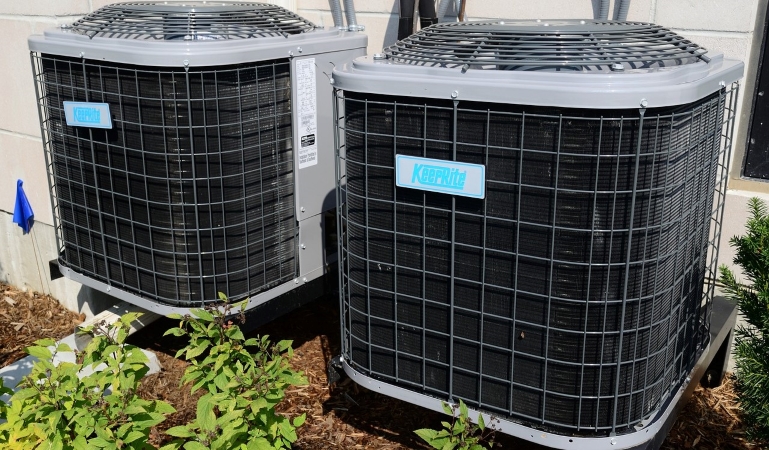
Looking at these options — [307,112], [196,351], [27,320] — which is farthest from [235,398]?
[27,320]

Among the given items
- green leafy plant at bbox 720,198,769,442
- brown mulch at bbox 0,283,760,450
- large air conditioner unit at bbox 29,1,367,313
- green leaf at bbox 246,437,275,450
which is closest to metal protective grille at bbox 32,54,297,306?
large air conditioner unit at bbox 29,1,367,313

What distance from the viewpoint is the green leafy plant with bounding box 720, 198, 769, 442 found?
2.28 m

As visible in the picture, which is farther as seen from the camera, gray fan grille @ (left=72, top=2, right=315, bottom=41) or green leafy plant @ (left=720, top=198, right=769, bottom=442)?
gray fan grille @ (left=72, top=2, right=315, bottom=41)

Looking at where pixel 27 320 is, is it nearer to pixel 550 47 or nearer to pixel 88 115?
pixel 88 115

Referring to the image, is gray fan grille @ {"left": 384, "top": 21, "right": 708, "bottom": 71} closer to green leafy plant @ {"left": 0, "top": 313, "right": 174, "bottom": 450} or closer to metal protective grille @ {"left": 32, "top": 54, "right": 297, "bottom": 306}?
metal protective grille @ {"left": 32, "top": 54, "right": 297, "bottom": 306}

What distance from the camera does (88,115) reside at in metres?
3.13

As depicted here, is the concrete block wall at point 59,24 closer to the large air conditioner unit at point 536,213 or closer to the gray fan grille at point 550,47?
the large air conditioner unit at point 536,213

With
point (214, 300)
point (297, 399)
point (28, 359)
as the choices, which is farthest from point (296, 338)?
point (28, 359)

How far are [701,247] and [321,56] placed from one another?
178 cm

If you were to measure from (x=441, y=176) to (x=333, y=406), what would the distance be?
1.54 meters

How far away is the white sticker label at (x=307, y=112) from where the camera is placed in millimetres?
3287

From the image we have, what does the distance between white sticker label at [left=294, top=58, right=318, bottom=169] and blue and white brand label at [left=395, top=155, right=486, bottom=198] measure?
3.49 feet

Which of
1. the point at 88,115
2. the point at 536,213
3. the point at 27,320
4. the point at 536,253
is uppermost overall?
the point at 88,115

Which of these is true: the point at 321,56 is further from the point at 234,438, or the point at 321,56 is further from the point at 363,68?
the point at 234,438
